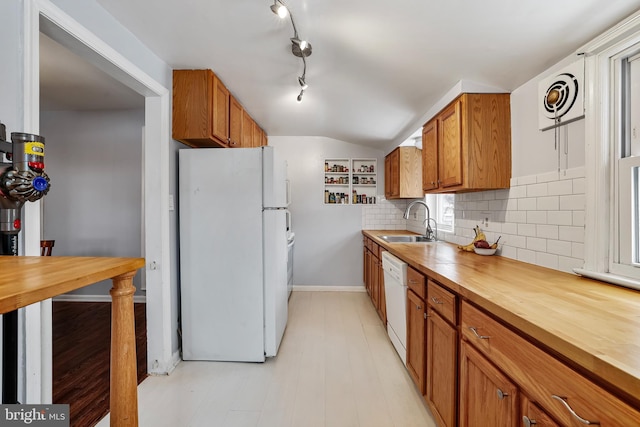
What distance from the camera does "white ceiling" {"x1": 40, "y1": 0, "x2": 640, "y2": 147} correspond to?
1.40 m

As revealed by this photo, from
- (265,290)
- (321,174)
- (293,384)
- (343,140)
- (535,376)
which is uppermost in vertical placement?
(343,140)

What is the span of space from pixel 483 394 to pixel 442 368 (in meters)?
0.40

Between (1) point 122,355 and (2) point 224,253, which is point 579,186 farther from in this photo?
(2) point 224,253

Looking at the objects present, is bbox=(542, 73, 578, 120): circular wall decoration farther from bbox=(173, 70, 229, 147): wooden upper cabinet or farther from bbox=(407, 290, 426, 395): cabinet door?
bbox=(173, 70, 229, 147): wooden upper cabinet

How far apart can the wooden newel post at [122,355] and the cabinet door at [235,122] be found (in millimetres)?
2130

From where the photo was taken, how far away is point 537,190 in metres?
1.79

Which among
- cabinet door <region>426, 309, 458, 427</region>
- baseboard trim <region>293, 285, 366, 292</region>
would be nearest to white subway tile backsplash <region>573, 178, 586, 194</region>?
cabinet door <region>426, 309, 458, 427</region>

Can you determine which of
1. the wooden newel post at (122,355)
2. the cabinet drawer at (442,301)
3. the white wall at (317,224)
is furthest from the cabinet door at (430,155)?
the wooden newel post at (122,355)

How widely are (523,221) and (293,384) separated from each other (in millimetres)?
1936

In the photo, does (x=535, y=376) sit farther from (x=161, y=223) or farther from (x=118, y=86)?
(x=118, y=86)

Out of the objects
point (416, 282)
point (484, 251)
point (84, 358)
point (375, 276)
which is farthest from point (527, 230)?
point (84, 358)

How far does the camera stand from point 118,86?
9.52ft

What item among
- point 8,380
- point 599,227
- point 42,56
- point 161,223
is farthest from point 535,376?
point 42,56

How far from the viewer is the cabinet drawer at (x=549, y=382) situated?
2.14 ft
